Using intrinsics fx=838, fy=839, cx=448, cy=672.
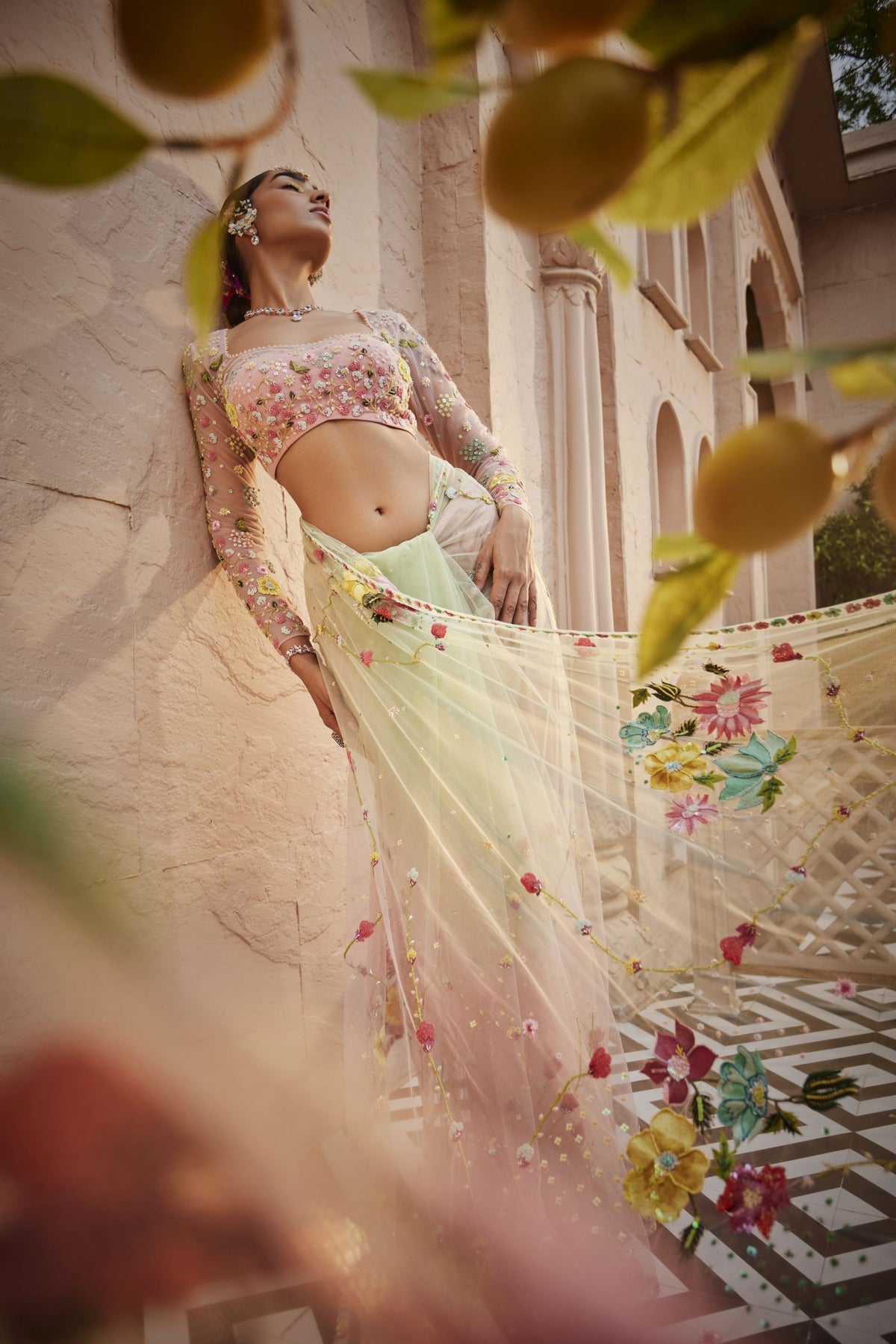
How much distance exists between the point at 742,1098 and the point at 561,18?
0.80 m

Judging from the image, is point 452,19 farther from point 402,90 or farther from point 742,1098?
point 742,1098

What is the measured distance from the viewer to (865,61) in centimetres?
39

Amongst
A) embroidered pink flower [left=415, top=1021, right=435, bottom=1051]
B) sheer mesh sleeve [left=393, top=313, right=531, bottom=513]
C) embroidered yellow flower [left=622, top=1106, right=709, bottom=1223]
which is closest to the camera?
embroidered yellow flower [left=622, top=1106, right=709, bottom=1223]

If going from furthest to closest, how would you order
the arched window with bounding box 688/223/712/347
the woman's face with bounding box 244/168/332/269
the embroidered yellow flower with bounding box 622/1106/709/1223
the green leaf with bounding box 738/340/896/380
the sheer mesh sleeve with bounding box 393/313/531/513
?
the arched window with bounding box 688/223/712/347 < the sheer mesh sleeve with bounding box 393/313/531/513 < the woman's face with bounding box 244/168/332/269 < the embroidered yellow flower with bounding box 622/1106/709/1223 < the green leaf with bounding box 738/340/896/380

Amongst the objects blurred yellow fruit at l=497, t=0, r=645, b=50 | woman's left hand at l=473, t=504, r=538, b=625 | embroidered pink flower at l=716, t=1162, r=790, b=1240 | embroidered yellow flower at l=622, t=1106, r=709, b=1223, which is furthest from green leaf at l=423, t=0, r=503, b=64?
woman's left hand at l=473, t=504, r=538, b=625

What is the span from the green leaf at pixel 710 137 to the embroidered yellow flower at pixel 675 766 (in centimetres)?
93

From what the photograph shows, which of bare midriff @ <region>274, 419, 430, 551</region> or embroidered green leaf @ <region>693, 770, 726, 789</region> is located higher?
bare midriff @ <region>274, 419, 430, 551</region>

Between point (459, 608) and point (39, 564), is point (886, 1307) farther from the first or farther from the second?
point (39, 564)

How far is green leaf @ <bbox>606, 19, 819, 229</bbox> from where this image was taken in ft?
0.48

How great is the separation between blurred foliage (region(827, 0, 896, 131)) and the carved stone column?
7.53 feet

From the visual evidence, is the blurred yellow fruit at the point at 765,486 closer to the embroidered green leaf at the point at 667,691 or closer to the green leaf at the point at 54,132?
the green leaf at the point at 54,132

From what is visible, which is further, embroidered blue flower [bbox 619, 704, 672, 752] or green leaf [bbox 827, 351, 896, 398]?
embroidered blue flower [bbox 619, 704, 672, 752]

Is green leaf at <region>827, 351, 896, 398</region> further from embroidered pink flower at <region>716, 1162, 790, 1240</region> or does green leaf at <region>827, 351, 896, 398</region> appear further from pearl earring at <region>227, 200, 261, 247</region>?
pearl earring at <region>227, 200, 261, 247</region>

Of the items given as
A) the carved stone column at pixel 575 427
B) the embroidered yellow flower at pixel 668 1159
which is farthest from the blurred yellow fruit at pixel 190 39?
the carved stone column at pixel 575 427
